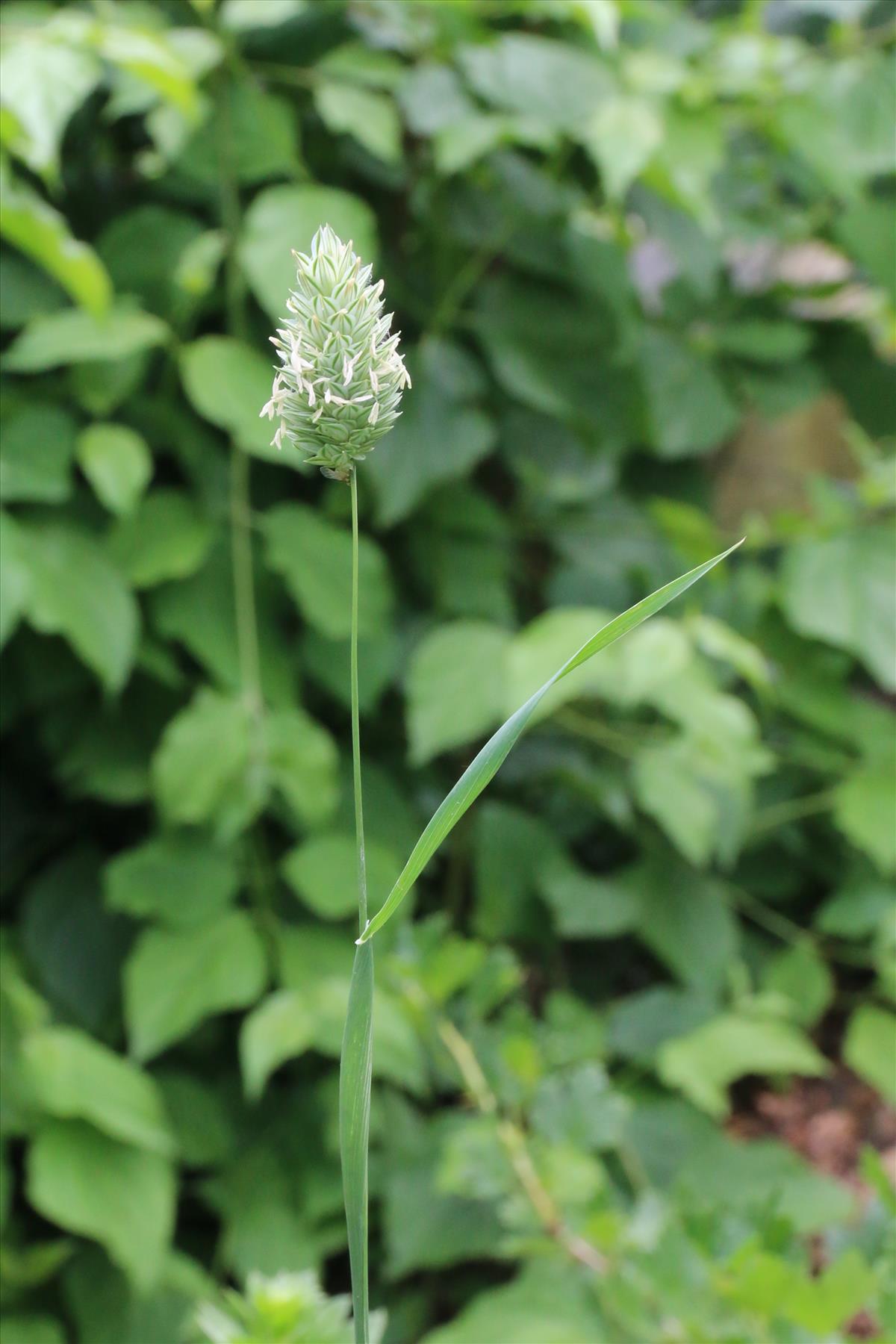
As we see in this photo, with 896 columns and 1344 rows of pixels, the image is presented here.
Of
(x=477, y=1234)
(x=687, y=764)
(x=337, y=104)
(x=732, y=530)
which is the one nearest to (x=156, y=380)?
(x=337, y=104)

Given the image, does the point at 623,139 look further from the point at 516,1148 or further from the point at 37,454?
the point at 516,1148

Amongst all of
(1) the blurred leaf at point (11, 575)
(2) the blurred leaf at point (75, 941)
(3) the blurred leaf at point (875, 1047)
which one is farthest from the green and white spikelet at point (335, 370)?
(3) the blurred leaf at point (875, 1047)

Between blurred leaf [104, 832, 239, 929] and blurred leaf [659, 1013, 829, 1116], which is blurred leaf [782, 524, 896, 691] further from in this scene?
blurred leaf [104, 832, 239, 929]

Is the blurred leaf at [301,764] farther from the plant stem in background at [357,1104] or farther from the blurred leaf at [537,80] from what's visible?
the plant stem in background at [357,1104]

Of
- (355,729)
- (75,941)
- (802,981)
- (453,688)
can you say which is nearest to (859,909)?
(802,981)

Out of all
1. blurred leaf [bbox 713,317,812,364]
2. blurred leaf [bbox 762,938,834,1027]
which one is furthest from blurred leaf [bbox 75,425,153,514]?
blurred leaf [bbox 762,938,834,1027]
